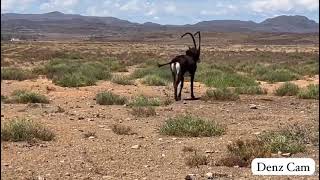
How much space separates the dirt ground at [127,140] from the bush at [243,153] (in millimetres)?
173

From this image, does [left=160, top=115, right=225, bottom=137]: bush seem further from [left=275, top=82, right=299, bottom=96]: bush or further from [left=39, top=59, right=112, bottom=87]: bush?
[left=39, top=59, right=112, bottom=87]: bush

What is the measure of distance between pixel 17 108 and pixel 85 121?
10.6 ft

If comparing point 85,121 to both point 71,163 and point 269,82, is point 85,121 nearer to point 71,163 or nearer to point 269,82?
point 71,163

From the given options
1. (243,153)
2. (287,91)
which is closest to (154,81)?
(287,91)

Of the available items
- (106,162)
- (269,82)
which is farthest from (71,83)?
(106,162)

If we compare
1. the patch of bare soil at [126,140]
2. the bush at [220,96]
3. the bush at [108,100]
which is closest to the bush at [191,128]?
the patch of bare soil at [126,140]

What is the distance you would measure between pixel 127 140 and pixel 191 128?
128 centimetres

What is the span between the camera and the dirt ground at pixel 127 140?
26.5 feet

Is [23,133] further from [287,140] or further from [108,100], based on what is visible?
[108,100]

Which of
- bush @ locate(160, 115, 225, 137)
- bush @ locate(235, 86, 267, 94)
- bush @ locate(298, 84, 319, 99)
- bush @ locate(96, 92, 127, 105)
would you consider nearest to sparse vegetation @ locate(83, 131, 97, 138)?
bush @ locate(160, 115, 225, 137)

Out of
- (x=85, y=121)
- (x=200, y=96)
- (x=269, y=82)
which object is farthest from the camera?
(x=269, y=82)

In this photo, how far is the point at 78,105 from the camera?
52.3 feet

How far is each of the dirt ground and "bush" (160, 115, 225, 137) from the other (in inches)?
7.3

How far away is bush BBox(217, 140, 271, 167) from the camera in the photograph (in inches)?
331
